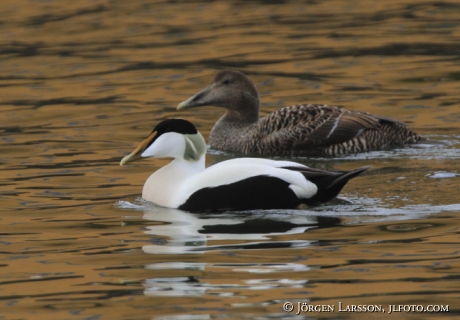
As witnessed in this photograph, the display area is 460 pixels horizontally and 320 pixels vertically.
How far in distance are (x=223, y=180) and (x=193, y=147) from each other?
516 millimetres

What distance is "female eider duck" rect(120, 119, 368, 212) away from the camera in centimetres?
795

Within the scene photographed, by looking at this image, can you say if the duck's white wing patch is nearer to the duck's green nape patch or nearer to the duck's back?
the duck's green nape patch

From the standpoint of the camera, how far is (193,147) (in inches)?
328

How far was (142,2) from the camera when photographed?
2097 cm

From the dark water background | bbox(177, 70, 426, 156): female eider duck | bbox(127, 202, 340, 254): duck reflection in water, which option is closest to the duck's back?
bbox(177, 70, 426, 156): female eider duck

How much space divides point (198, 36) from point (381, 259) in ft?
39.4

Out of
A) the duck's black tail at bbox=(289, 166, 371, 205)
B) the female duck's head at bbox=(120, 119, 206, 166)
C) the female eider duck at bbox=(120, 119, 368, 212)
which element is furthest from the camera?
the female duck's head at bbox=(120, 119, 206, 166)

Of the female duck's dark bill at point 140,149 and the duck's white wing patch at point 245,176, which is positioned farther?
the female duck's dark bill at point 140,149

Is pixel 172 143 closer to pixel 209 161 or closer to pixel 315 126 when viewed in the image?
pixel 209 161

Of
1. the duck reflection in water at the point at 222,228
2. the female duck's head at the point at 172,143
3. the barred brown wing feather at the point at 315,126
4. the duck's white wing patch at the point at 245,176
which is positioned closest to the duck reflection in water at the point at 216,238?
the duck reflection in water at the point at 222,228

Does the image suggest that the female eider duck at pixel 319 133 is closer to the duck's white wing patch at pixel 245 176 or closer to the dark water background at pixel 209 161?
the dark water background at pixel 209 161

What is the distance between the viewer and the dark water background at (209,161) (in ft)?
19.4

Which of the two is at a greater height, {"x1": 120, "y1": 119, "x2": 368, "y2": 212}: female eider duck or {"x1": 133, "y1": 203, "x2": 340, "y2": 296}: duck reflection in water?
{"x1": 120, "y1": 119, "x2": 368, "y2": 212}: female eider duck

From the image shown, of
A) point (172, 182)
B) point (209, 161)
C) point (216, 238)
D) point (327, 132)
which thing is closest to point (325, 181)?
point (172, 182)
